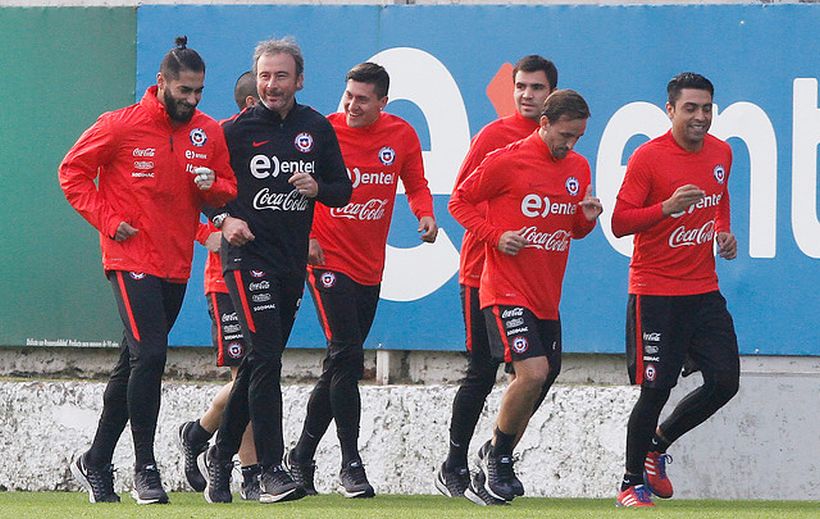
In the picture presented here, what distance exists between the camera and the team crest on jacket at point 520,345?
8.16m

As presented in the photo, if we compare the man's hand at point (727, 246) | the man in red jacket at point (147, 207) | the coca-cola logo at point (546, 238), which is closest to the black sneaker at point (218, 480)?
the man in red jacket at point (147, 207)

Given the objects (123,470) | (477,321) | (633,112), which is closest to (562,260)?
(477,321)

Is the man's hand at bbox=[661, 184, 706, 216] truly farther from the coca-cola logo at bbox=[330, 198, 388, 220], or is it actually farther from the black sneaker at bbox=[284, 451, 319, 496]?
the black sneaker at bbox=[284, 451, 319, 496]

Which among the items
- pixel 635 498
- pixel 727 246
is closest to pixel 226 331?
pixel 635 498

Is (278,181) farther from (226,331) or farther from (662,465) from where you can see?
(662,465)

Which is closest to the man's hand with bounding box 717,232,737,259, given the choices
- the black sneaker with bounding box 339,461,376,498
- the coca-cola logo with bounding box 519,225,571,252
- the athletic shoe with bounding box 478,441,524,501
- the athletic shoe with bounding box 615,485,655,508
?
the coca-cola logo with bounding box 519,225,571,252

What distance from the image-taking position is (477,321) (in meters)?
8.87

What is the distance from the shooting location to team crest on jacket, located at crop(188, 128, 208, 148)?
7926 mm

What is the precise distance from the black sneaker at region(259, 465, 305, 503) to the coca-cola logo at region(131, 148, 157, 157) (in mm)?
1510

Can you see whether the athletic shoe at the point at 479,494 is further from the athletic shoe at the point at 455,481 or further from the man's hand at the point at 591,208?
the man's hand at the point at 591,208

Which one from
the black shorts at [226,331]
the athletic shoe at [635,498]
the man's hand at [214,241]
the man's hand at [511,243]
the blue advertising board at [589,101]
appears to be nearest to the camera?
the man's hand at [511,243]

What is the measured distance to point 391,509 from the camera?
25.7ft

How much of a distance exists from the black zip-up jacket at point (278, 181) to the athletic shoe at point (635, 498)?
6.18 feet

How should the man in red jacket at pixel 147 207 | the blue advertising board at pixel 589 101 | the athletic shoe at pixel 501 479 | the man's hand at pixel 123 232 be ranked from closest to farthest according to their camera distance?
the man's hand at pixel 123 232 < the man in red jacket at pixel 147 207 < the athletic shoe at pixel 501 479 < the blue advertising board at pixel 589 101
